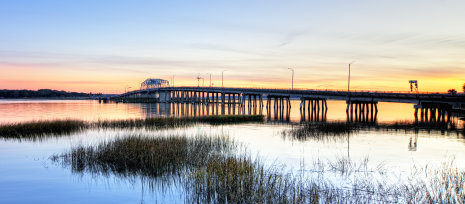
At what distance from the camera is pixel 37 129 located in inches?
1326

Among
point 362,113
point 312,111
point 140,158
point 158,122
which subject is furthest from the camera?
point 312,111

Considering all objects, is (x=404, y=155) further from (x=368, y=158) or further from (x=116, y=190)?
(x=116, y=190)

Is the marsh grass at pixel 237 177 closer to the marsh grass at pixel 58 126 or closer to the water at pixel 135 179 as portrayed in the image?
the water at pixel 135 179

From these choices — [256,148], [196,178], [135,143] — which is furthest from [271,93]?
[196,178]

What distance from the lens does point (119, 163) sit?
17.9 metres

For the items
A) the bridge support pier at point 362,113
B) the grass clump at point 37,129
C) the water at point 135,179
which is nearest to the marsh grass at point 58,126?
the grass clump at point 37,129

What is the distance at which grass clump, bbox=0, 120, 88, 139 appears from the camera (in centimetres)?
3160

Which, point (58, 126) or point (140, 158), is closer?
point (140, 158)

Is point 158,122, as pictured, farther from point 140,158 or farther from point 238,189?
point 238,189

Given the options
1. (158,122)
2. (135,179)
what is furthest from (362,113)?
(135,179)

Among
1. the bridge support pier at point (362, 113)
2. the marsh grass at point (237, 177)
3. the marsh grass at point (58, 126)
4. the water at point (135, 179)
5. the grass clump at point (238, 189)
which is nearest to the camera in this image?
the grass clump at point (238, 189)

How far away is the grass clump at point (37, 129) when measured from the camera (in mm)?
31598

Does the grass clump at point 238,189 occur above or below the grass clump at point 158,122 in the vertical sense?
above

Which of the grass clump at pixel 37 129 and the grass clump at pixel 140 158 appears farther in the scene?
the grass clump at pixel 37 129
